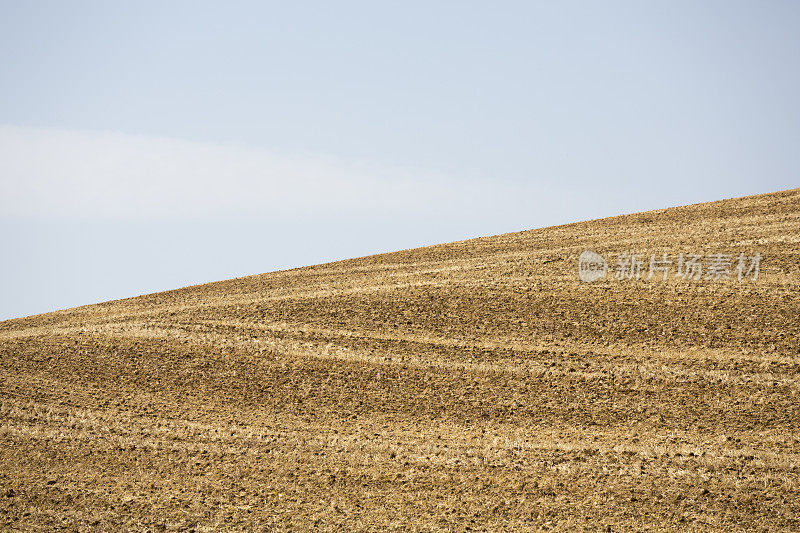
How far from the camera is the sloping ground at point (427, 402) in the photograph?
46.0 ft

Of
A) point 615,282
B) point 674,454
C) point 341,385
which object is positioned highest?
point 615,282

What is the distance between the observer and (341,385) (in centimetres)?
1964

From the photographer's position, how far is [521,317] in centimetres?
2303

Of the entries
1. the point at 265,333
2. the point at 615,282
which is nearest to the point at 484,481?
the point at 265,333

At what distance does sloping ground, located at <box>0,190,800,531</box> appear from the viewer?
14031 millimetres

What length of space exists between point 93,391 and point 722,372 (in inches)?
663

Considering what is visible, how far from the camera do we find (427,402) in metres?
18.6

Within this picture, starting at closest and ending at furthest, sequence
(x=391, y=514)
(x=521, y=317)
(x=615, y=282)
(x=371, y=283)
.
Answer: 1. (x=391, y=514)
2. (x=521, y=317)
3. (x=615, y=282)
4. (x=371, y=283)

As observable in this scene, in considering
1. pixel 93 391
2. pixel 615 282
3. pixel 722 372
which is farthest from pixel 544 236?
pixel 93 391

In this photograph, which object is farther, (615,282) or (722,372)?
(615,282)

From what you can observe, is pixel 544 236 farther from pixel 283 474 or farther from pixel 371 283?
pixel 283 474

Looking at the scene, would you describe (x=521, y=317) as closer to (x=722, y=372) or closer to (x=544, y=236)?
(x=722, y=372)

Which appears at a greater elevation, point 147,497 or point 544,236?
point 544,236

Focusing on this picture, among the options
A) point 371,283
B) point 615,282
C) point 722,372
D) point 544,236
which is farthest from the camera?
point 544,236
